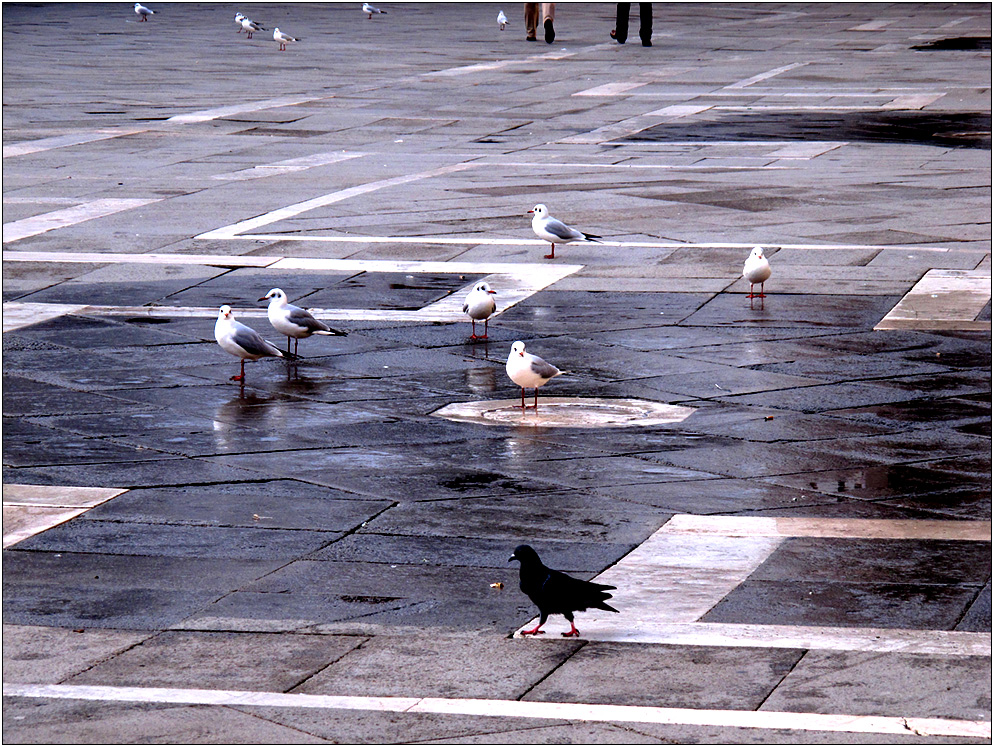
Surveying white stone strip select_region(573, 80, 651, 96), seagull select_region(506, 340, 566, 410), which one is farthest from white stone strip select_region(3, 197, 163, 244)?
white stone strip select_region(573, 80, 651, 96)

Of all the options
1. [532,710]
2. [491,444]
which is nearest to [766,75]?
[491,444]

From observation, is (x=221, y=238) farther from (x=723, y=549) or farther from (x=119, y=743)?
(x=119, y=743)

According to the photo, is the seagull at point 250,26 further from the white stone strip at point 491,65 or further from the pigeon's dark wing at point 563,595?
the pigeon's dark wing at point 563,595

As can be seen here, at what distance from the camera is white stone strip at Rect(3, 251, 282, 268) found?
16.9 m

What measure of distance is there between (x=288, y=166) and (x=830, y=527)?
54.9 feet

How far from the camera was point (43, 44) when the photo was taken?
1821 inches

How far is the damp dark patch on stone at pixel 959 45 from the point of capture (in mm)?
44312

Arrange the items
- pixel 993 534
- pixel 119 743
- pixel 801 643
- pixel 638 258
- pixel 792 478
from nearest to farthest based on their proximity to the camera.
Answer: pixel 119 743
pixel 801 643
pixel 993 534
pixel 792 478
pixel 638 258

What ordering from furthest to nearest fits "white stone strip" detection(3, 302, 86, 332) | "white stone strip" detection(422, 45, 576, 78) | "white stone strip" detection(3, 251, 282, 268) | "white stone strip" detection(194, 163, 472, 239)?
"white stone strip" detection(422, 45, 576, 78)
"white stone strip" detection(194, 163, 472, 239)
"white stone strip" detection(3, 251, 282, 268)
"white stone strip" detection(3, 302, 86, 332)

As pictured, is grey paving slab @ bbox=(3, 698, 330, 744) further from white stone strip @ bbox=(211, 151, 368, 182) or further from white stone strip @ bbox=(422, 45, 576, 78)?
white stone strip @ bbox=(422, 45, 576, 78)

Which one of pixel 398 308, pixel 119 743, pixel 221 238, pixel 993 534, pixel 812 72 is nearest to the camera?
pixel 119 743

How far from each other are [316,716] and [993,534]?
372 centimetres

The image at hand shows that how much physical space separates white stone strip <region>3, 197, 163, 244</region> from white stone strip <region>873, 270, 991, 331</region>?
1036 cm

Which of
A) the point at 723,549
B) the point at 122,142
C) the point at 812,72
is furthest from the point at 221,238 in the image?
the point at 812,72
